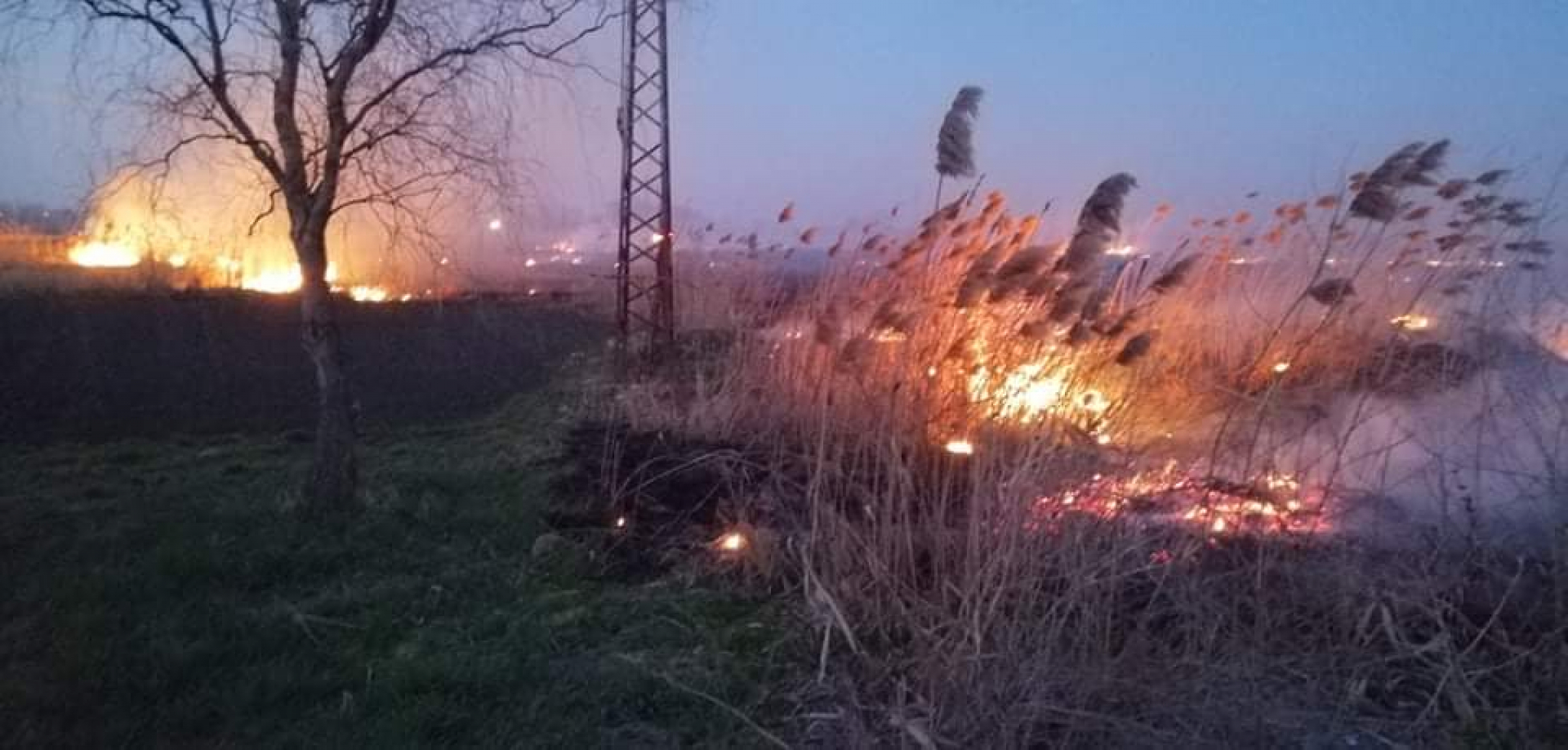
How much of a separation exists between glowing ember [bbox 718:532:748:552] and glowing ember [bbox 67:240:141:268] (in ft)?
79.1

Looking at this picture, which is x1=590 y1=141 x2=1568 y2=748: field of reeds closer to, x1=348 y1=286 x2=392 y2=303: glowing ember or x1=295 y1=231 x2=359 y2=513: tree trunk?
x1=295 y1=231 x2=359 y2=513: tree trunk

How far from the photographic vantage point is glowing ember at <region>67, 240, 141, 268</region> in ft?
90.2

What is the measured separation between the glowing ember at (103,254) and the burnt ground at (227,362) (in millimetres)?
5397

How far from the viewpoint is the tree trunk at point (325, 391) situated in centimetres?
899

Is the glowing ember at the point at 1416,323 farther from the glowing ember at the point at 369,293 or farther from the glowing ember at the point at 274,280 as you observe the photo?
the glowing ember at the point at 274,280

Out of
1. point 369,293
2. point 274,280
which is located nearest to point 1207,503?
point 369,293

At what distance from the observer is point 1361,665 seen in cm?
544

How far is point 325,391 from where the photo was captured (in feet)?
29.9

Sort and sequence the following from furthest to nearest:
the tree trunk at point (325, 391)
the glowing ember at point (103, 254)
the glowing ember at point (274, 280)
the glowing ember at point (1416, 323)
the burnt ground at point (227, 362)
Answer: the glowing ember at point (103, 254)
the glowing ember at point (274, 280)
the burnt ground at point (227, 362)
the tree trunk at point (325, 391)
the glowing ember at point (1416, 323)

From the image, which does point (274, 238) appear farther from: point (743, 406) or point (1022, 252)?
point (1022, 252)

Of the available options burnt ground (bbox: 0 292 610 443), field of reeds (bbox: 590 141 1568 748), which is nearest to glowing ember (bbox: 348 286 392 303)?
burnt ground (bbox: 0 292 610 443)

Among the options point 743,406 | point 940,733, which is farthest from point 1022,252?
point 743,406

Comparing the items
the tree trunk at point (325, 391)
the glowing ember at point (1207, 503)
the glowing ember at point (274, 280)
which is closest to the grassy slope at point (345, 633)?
the tree trunk at point (325, 391)

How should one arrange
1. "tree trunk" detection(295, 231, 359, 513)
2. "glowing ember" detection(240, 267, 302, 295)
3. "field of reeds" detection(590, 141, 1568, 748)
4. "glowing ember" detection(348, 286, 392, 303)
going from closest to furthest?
"field of reeds" detection(590, 141, 1568, 748) < "tree trunk" detection(295, 231, 359, 513) < "glowing ember" detection(348, 286, 392, 303) < "glowing ember" detection(240, 267, 302, 295)
